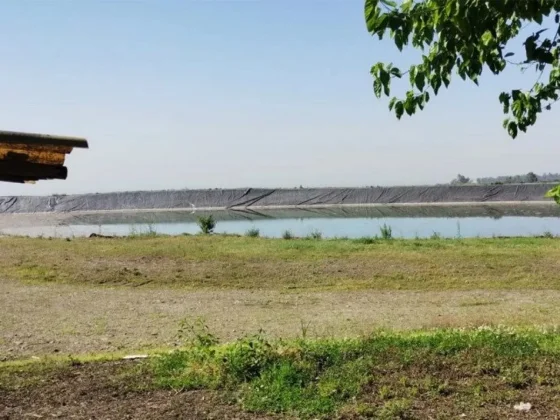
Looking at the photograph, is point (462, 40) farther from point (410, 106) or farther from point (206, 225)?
point (206, 225)

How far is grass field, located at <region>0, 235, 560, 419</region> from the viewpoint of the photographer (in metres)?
4.25

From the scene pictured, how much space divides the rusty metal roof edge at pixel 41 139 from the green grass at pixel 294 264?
7.61 m

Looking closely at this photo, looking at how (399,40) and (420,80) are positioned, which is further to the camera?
(420,80)

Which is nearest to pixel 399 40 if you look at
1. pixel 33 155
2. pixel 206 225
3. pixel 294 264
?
pixel 33 155

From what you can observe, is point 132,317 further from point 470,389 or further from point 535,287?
point 535,287

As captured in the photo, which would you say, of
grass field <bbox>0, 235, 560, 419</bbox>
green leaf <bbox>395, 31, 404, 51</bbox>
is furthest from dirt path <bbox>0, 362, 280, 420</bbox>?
green leaf <bbox>395, 31, 404, 51</bbox>

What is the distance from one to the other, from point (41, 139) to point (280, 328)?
4666 millimetres

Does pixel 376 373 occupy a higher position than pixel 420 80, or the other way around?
pixel 420 80

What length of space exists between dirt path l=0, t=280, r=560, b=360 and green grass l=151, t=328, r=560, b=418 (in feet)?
5.32

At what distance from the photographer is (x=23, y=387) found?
4.71 metres

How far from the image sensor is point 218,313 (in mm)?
8250

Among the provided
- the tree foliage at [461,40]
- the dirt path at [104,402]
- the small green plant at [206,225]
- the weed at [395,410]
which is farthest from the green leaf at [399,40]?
the small green plant at [206,225]

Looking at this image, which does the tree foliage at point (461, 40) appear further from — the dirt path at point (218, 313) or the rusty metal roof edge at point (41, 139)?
the dirt path at point (218, 313)

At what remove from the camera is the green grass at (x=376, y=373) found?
162 inches
